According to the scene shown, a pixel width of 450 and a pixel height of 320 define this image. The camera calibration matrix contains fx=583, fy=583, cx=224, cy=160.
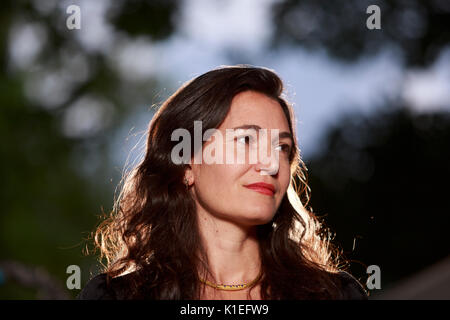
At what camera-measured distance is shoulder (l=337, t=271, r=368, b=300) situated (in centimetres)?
262

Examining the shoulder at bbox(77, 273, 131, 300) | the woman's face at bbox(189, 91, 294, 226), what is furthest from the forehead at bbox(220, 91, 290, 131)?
the shoulder at bbox(77, 273, 131, 300)

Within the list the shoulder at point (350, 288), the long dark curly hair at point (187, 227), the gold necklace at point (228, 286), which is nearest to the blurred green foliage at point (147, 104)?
the long dark curly hair at point (187, 227)

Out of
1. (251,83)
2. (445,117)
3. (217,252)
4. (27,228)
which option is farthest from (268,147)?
(27,228)

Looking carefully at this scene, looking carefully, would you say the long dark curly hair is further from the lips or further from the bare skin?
the lips

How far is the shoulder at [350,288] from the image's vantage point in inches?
103

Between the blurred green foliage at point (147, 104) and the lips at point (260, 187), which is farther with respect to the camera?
the blurred green foliage at point (147, 104)

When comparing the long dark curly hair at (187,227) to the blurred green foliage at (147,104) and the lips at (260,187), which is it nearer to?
the lips at (260,187)

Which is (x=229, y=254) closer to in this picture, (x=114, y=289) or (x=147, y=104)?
(x=114, y=289)

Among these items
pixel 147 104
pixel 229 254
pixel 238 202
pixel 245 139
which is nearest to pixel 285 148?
pixel 245 139

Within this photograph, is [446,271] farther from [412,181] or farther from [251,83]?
[412,181]

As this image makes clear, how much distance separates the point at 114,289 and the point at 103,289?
5 cm

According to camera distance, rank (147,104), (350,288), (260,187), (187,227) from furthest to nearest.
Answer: (147,104) → (187,227) → (350,288) → (260,187)

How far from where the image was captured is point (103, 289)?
8.45 feet

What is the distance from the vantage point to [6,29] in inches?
495
